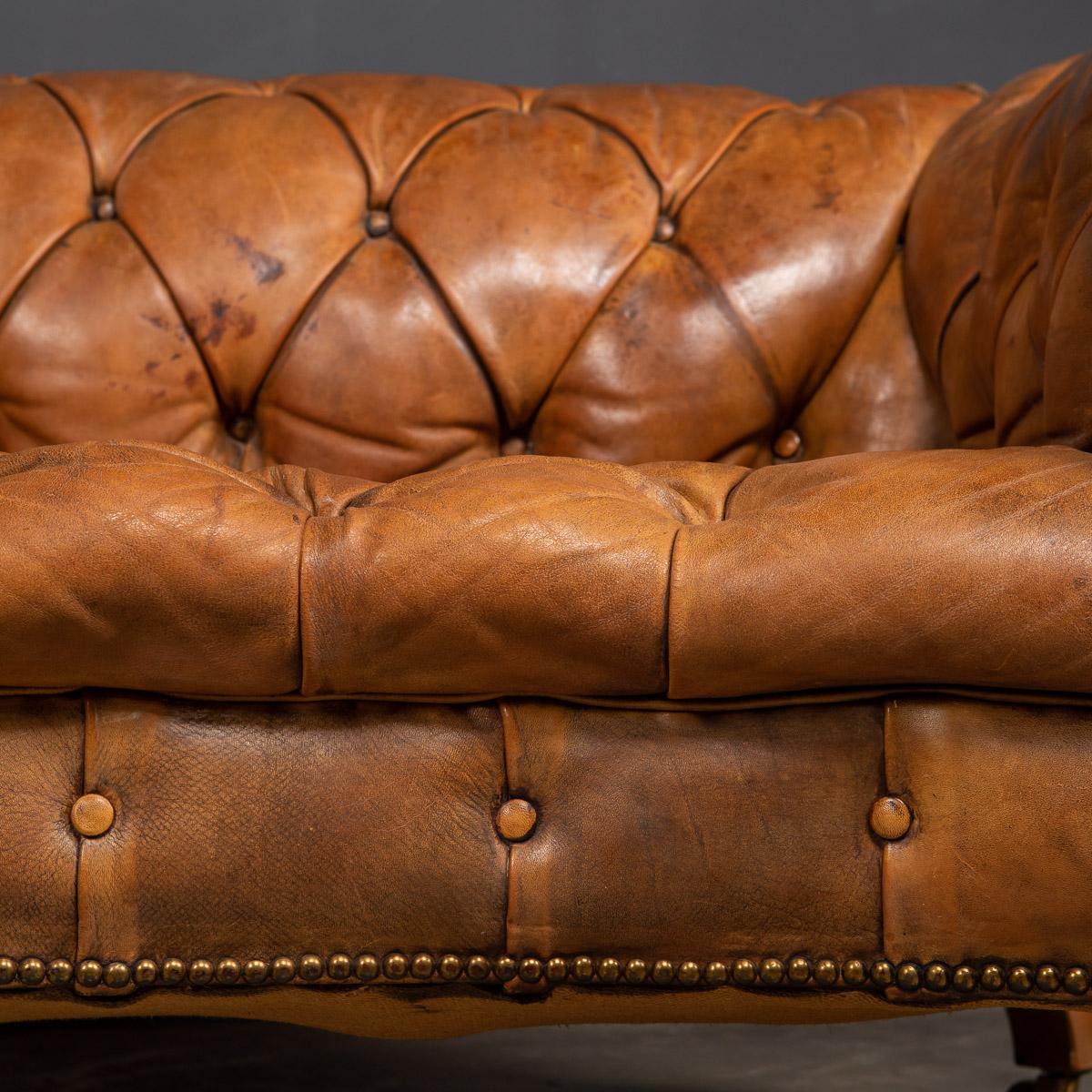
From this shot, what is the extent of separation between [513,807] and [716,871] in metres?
0.12

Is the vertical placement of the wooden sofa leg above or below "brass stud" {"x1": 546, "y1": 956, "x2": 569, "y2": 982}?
below

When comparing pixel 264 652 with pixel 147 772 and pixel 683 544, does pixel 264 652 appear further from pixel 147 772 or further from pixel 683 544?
pixel 683 544

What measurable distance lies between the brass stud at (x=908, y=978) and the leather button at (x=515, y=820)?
0.21 meters

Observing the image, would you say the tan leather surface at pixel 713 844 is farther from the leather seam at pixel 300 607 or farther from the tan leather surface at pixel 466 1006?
the leather seam at pixel 300 607

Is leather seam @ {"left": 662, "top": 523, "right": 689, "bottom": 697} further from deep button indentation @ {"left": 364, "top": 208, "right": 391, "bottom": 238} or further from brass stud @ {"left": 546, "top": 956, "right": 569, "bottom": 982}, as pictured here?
deep button indentation @ {"left": 364, "top": 208, "right": 391, "bottom": 238}

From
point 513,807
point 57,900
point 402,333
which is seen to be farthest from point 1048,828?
point 402,333

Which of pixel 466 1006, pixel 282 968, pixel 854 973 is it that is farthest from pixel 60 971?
pixel 854 973

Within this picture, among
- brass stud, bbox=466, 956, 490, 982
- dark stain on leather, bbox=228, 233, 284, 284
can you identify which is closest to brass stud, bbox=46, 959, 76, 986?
brass stud, bbox=466, 956, 490, 982

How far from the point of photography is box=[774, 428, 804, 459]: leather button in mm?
1344

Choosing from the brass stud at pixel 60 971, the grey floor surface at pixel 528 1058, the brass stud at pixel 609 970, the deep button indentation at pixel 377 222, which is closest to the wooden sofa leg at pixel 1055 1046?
the grey floor surface at pixel 528 1058

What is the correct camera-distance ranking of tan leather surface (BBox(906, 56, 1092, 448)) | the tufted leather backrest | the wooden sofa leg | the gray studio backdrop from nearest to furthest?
tan leather surface (BBox(906, 56, 1092, 448))
the wooden sofa leg
the tufted leather backrest
the gray studio backdrop

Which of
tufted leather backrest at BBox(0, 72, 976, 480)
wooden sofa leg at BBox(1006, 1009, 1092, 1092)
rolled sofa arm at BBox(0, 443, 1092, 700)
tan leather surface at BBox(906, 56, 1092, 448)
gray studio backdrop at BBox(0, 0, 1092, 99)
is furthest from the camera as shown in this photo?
gray studio backdrop at BBox(0, 0, 1092, 99)

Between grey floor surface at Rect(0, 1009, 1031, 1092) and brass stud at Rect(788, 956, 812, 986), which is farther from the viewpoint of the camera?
grey floor surface at Rect(0, 1009, 1031, 1092)

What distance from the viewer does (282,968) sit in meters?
0.74
